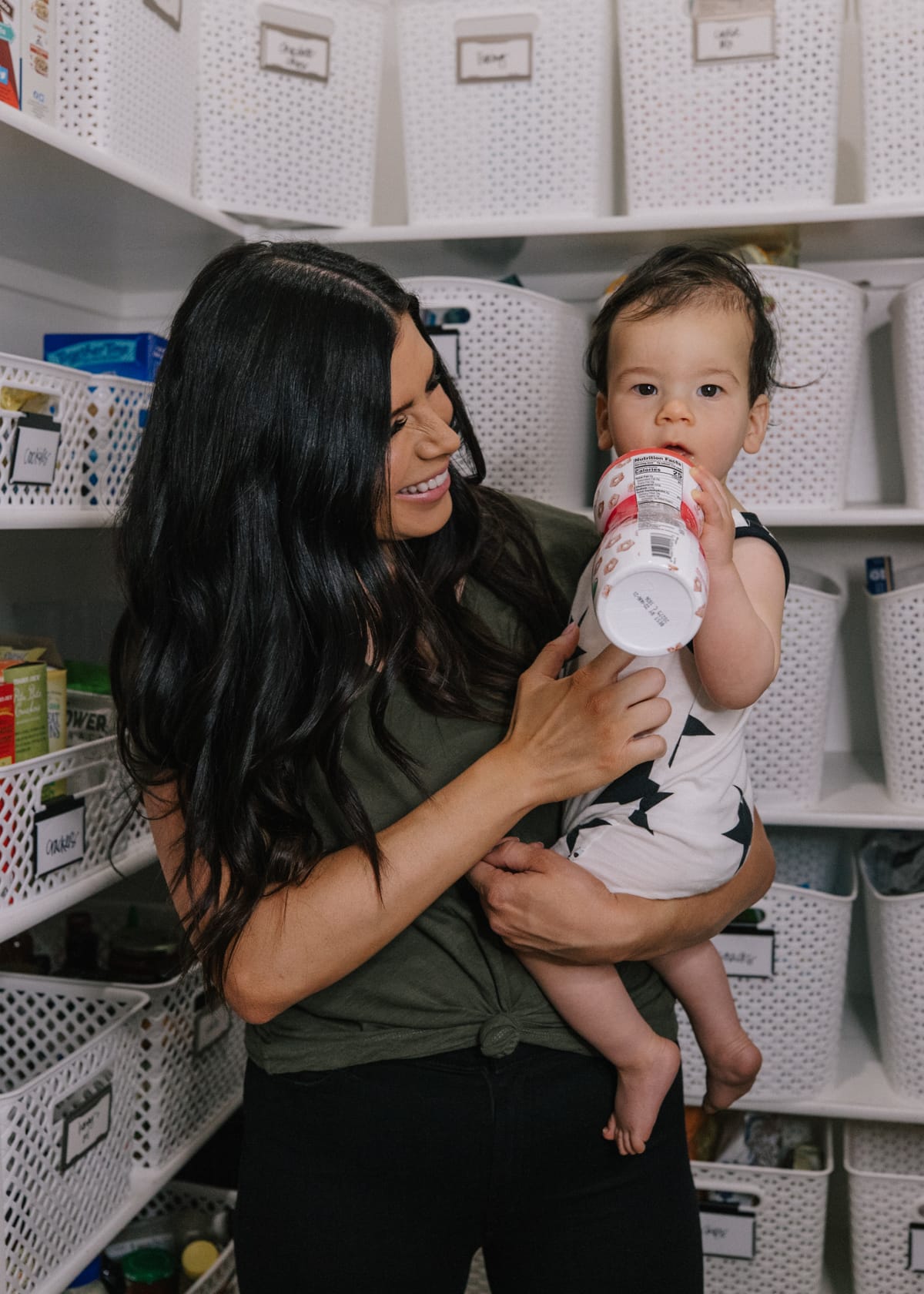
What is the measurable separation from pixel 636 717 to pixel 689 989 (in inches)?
16.8

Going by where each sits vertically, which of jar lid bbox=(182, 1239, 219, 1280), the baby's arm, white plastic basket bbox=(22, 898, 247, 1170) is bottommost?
jar lid bbox=(182, 1239, 219, 1280)

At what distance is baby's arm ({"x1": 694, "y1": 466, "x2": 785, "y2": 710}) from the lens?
102cm

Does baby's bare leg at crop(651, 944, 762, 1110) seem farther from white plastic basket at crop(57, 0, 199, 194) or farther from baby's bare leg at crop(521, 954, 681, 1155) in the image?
white plastic basket at crop(57, 0, 199, 194)

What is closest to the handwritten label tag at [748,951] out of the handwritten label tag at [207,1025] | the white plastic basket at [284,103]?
the handwritten label tag at [207,1025]

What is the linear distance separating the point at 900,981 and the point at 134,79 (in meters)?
1.69

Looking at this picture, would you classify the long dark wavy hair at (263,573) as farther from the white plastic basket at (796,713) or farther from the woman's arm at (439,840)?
the white plastic basket at (796,713)

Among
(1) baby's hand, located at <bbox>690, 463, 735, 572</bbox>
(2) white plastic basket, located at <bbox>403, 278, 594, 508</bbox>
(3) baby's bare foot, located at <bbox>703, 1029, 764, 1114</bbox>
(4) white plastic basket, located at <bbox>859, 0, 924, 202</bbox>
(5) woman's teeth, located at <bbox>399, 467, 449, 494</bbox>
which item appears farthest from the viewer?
(2) white plastic basket, located at <bbox>403, 278, 594, 508</bbox>

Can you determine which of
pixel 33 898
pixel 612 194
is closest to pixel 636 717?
pixel 33 898

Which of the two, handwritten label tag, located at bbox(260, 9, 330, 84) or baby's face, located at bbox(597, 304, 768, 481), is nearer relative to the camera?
baby's face, located at bbox(597, 304, 768, 481)

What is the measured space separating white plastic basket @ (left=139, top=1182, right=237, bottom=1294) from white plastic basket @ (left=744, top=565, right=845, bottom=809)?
1.04 meters

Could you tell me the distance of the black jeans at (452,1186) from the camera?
111 cm

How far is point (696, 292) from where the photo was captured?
1200 mm

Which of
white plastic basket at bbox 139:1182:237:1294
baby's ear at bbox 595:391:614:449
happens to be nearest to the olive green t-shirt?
baby's ear at bbox 595:391:614:449

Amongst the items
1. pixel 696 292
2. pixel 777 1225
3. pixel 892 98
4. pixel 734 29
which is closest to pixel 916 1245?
pixel 777 1225
